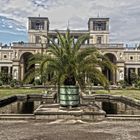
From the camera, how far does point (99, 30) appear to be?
256 feet

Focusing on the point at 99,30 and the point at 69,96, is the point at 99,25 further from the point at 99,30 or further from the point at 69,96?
the point at 69,96

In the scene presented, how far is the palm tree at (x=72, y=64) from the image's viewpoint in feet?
55.4

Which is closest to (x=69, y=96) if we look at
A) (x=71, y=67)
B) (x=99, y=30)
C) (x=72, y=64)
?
(x=71, y=67)

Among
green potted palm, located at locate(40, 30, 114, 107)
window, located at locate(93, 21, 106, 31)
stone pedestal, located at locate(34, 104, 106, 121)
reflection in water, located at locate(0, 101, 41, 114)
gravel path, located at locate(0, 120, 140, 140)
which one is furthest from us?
window, located at locate(93, 21, 106, 31)

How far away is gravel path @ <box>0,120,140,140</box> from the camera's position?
33.2ft

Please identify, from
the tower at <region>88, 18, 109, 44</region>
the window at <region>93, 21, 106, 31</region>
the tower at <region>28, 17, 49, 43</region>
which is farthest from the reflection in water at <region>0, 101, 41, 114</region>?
the window at <region>93, 21, 106, 31</region>

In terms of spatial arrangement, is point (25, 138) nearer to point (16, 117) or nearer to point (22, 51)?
point (16, 117)

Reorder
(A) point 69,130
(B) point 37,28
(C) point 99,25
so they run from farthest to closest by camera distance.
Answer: (C) point 99,25 → (B) point 37,28 → (A) point 69,130

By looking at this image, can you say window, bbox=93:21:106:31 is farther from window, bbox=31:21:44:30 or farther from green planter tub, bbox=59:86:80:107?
green planter tub, bbox=59:86:80:107

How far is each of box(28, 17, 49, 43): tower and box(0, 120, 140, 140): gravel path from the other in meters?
64.6

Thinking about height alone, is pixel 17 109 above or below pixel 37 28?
below

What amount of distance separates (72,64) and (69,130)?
19.3 feet

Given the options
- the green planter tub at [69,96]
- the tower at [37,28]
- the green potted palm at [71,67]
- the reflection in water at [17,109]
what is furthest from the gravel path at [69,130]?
the tower at [37,28]

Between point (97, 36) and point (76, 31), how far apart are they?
5.79m
